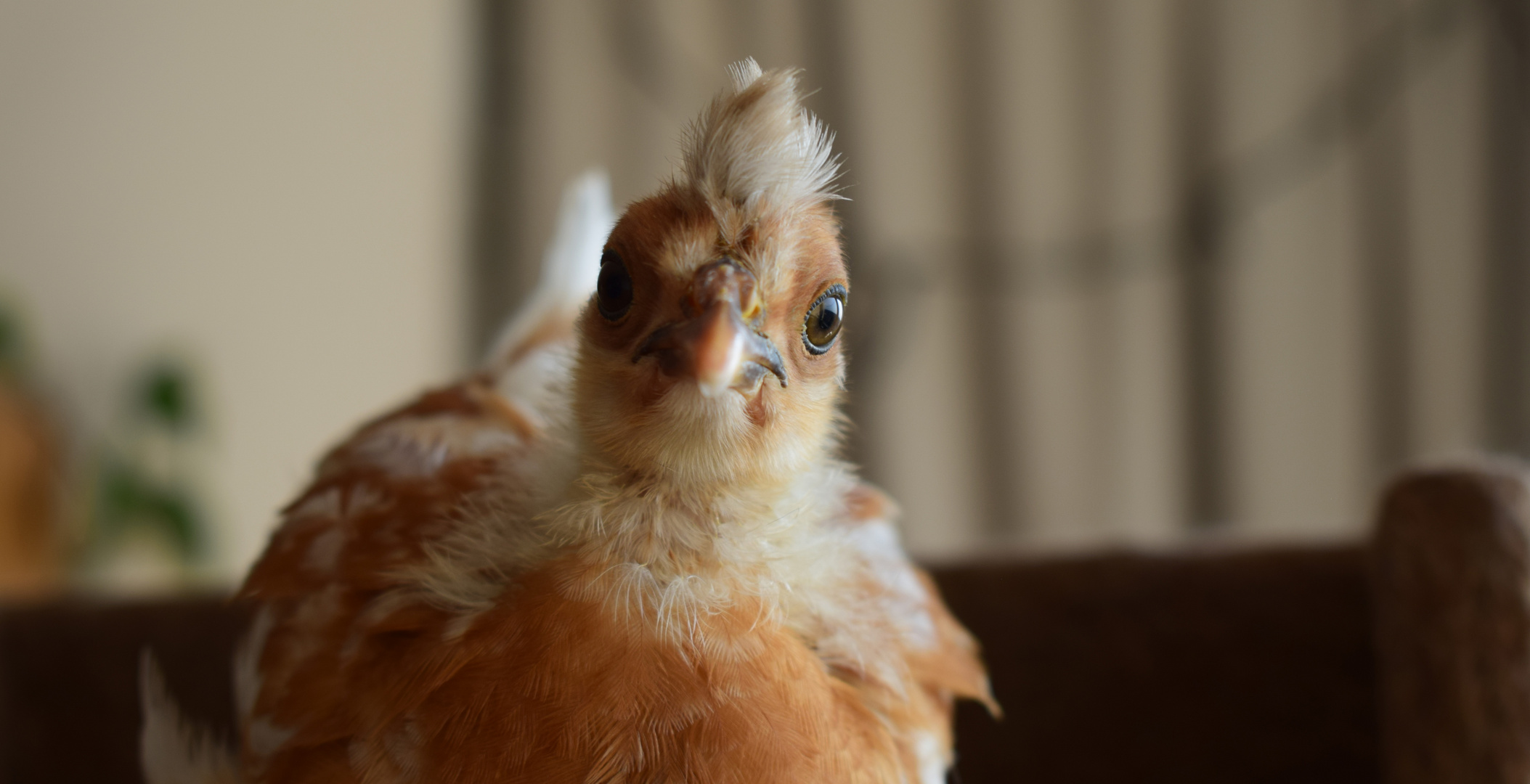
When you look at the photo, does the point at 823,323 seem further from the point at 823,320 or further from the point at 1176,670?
the point at 1176,670

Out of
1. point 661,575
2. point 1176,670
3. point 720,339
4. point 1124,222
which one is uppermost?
point 1124,222

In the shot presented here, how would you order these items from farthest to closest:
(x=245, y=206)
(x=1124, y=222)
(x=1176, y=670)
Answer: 1. (x=1124, y=222)
2. (x=245, y=206)
3. (x=1176, y=670)

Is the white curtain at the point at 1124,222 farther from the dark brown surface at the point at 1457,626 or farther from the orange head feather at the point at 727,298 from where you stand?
the orange head feather at the point at 727,298

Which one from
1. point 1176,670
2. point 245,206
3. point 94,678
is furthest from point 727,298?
point 245,206

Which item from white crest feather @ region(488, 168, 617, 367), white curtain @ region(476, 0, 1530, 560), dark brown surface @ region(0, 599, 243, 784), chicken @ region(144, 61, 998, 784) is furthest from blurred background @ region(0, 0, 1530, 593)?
chicken @ region(144, 61, 998, 784)

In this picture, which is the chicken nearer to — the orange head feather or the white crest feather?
the orange head feather

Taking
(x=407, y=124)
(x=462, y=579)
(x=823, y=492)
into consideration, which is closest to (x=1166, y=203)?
(x=407, y=124)
